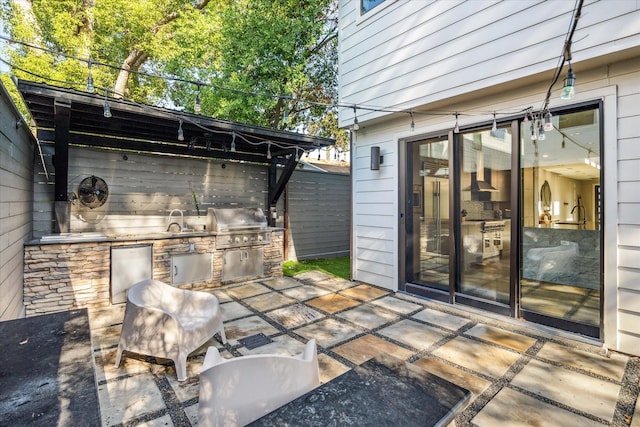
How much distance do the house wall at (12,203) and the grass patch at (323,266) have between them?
11.9 ft

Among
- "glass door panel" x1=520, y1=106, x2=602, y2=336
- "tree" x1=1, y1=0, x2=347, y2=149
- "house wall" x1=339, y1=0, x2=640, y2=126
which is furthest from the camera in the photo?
"tree" x1=1, y1=0, x2=347, y2=149

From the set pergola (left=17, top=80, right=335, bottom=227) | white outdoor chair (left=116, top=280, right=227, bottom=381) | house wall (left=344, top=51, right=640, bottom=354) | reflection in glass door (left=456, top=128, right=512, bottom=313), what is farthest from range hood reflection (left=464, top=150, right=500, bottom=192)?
white outdoor chair (left=116, top=280, right=227, bottom=381)

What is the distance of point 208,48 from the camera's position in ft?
25.8

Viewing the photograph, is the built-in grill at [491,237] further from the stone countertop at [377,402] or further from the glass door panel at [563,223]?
the stone countertop at [377,402]

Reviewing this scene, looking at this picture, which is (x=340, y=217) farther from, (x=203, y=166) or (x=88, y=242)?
(x=88, y=242)

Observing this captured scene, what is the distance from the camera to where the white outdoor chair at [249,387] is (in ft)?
4.38

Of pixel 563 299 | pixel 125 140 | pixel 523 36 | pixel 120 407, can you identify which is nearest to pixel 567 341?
pixel 563 299

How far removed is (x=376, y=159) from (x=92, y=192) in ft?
13.7

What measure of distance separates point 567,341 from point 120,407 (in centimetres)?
373

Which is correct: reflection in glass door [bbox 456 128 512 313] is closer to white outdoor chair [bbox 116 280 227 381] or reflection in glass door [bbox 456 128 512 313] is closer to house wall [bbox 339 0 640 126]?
house wall [bbox 339 0 640 126]

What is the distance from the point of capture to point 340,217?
311 inches

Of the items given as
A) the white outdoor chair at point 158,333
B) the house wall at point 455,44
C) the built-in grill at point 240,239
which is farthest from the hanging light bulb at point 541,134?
the built-in grill at point 240,239

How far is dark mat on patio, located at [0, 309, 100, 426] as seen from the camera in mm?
877

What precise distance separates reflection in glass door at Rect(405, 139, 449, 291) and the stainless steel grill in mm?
2451
